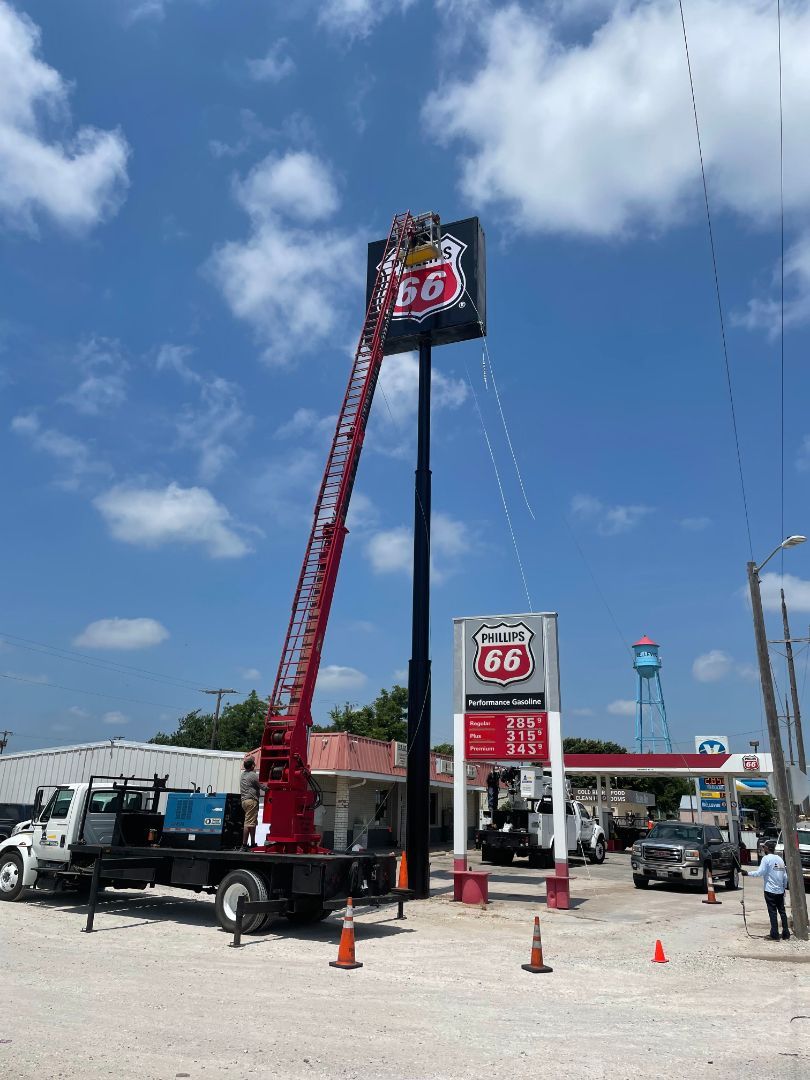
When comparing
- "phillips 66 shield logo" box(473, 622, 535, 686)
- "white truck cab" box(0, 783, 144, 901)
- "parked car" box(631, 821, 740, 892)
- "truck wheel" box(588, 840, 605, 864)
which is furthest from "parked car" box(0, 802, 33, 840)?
"truck wheel" box(588, 840, 605, 864)

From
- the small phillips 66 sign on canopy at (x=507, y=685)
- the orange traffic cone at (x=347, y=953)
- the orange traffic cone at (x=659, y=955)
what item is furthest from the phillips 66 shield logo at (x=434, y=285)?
the orange traffic cone at (x=347, y=953)

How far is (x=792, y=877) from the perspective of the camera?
16391mm

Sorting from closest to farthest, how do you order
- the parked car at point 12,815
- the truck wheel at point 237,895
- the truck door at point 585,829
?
the truck wheel at point 237,895
the parked car at point 12,815
the truck door at point 585,829

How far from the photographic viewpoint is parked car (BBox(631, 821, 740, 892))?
25.3 m

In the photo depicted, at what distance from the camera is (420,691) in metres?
22.3

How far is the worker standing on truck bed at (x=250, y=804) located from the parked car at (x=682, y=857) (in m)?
15.0

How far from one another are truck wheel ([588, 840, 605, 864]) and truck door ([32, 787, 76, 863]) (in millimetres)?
25171

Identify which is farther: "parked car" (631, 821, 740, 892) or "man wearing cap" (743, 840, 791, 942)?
"parked car" (631, 821, 740, 892)

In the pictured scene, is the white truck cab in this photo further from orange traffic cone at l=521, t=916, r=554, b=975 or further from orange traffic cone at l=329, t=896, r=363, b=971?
orange traffic cone at l=521, t=916, r=554, b=975

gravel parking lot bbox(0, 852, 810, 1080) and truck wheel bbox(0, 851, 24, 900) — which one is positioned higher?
truck wheel bbox(0, 851, 24, 900)

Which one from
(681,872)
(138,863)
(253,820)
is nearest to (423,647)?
(253,820)

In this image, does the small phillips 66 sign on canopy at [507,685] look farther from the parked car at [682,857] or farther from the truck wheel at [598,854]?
the truck wheel at [598,854]

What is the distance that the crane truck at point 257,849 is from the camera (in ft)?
47.5

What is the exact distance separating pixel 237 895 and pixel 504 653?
9.50 meters
